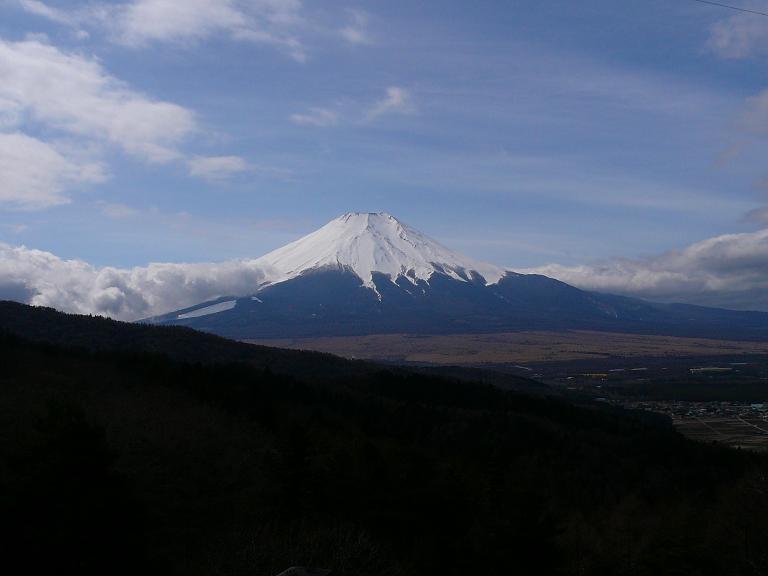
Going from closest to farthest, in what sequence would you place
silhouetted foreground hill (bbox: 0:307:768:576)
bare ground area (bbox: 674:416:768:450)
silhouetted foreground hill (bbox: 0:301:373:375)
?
silhouetted foreground hill (bbox: 0:307:768:576)
bare ground area (bbox: 674:416:768:450)
silhouetted foreground hill (bbox: 0:301:373:375)

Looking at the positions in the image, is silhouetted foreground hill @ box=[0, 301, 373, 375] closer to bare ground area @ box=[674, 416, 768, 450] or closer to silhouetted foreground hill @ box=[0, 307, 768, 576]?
silhouetted foreground hill @ box=[0, 307, 768, 576]

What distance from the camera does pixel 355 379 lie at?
7869 cm

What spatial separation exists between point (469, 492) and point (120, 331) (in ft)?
231

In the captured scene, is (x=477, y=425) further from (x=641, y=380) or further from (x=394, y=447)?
(x=641, y=380)

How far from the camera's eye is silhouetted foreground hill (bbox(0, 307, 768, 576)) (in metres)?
16.5

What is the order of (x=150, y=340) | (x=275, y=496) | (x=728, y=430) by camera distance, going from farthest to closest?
(x=150, y=340), (x=728, y=430), (x=275, y=496)

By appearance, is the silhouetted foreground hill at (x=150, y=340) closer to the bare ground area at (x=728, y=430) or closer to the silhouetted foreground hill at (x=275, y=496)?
the silhouetted foreground hill at (x=275, y=496)

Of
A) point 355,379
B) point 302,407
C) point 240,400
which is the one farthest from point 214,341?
point 240,400

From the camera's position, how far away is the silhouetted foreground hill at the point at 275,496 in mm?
16531

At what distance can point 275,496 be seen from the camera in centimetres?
2542

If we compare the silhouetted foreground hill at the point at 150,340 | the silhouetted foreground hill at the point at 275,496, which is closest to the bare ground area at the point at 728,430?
the silhouetted foreground hill at the point at 275,496

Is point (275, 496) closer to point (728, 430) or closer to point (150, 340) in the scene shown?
point (728, 430)

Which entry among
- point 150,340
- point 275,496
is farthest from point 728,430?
point 150,340

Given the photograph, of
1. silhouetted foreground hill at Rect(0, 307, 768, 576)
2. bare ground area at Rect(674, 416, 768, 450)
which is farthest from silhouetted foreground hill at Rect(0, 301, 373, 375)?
bare ground area at Rect(674, 416, 768, 450)
